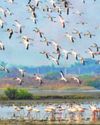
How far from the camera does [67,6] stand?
1793 inches

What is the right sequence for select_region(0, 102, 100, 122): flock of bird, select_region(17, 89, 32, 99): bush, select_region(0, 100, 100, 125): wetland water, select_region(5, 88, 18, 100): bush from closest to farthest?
select_region(0, 100, 100, 125): wetland water < select_region(0, 102, 100, 122): flock of bird < select_region(17, 89, 32, 99): bush < select_region(5, 88, 18, 100): bush

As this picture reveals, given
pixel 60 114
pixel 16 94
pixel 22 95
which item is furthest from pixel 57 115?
pixel 16 94

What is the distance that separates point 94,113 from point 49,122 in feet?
19.8

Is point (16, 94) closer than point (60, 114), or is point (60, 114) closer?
point (60, 114)

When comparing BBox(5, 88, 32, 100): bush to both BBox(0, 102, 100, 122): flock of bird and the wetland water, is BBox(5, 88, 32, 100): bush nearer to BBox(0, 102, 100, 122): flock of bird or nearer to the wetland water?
the wetland water

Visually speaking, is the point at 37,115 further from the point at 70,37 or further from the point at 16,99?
the point at 16,99

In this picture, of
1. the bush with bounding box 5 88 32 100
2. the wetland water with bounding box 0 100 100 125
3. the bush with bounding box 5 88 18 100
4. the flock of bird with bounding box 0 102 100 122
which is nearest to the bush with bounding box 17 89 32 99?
the bush with bounding box 5 88 32 100

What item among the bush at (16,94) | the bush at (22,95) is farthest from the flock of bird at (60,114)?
the bush at (16,94)

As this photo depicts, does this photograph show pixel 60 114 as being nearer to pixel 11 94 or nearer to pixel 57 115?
pixel 57 115

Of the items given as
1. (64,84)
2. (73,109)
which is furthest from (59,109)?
(64,84)

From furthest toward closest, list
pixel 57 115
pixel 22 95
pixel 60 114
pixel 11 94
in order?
1. pixel 11 94
2. pixel 22 95
3. pixel 57 115
4. pixel 60 114

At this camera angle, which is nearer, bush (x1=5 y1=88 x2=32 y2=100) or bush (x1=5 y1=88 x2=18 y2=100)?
bush (x1=5 y1=88 x2=32 y2=100)

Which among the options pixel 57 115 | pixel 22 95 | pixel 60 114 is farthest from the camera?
pixel 22 95

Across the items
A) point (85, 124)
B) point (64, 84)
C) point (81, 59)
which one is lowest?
point (85, 124)
